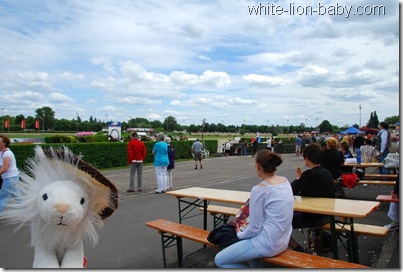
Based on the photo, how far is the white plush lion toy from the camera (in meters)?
3.08

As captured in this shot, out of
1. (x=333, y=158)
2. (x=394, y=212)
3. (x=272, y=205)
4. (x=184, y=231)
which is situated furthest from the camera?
(x=333, y=158)

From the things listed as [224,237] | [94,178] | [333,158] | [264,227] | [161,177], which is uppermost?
[94,178]

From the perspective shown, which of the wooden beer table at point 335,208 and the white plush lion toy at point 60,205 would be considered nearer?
the white plush lion toy at point 60,205

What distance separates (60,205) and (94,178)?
39 centimetres

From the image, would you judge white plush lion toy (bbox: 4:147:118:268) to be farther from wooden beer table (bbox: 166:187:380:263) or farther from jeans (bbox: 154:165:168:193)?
jeans (bbox: 154:165:168:193)

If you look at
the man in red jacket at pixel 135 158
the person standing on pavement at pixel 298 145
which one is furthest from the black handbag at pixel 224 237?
the person standing on pavement at pixel 298 145

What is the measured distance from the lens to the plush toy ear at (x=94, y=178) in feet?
10.7

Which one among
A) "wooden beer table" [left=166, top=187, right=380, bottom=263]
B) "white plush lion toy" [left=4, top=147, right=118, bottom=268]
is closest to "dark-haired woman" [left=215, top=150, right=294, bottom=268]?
"wooden beer table" [left=166, top=187, right=380, bottom=263]

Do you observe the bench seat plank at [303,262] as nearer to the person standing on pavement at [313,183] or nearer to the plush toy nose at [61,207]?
the person standing on pavement at [313,183]

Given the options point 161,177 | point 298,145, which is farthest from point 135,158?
point 298,145

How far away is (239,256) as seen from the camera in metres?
3.59

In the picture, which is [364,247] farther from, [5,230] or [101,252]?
[5,230]

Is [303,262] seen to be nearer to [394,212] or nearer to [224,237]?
[224,237]

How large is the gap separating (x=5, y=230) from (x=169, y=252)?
3.47m
